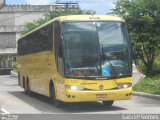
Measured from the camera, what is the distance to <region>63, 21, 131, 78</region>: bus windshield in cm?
1762

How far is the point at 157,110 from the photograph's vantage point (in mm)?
17859

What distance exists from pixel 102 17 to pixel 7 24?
7454 centimetres

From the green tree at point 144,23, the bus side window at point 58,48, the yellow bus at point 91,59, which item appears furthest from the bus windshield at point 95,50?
the green tree at point 144,23

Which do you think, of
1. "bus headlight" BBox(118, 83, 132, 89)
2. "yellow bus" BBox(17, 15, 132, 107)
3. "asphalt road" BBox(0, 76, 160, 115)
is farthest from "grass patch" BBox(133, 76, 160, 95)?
"yellow bus" BBox(17, 15, 132, 107)

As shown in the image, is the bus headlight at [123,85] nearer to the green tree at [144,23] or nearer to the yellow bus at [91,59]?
the yellow bus at [91,59]

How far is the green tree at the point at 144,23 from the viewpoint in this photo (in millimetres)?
33094

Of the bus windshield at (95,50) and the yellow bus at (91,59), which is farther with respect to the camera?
the bus windshield at (95,50)

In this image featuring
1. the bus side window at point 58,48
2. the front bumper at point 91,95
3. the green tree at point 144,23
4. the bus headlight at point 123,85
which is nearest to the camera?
the front bumper at point 91,95

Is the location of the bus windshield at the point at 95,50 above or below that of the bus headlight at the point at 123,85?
above

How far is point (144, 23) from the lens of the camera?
3347 cm

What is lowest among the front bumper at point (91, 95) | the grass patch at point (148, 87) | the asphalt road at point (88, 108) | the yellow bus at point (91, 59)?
the grass patch at point (148, 87)

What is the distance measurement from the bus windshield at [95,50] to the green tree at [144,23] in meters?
14.9

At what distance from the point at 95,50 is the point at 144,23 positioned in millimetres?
16170

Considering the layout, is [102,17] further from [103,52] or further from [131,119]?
[131,119]
